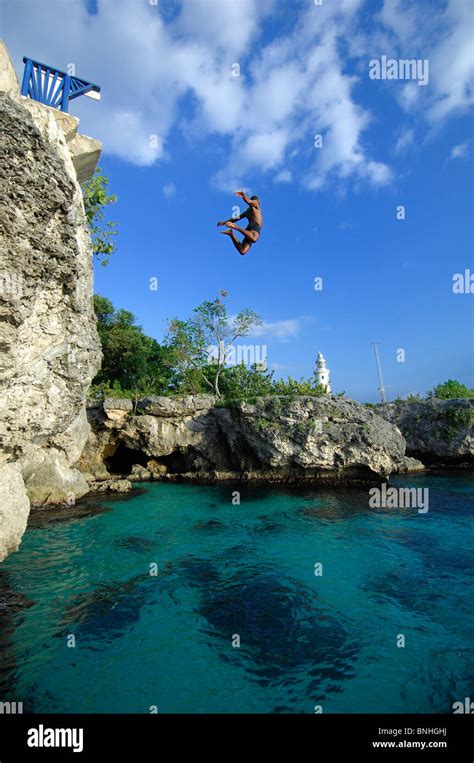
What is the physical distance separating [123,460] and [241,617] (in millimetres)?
21788

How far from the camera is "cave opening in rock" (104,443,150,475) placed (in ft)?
85.2

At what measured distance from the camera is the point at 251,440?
20.5m

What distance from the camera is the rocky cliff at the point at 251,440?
1852cm

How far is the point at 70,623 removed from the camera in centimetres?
674

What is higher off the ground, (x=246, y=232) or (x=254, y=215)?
(x=254, y=215)

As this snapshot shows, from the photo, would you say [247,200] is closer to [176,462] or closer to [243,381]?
[176,462]

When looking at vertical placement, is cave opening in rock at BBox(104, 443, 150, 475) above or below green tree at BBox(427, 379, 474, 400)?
below

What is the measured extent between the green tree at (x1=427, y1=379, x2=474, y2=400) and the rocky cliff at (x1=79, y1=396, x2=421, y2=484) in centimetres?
723

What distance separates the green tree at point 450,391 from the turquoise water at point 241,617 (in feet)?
54.0

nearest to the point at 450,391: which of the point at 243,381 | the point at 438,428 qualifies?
the point at 438,428

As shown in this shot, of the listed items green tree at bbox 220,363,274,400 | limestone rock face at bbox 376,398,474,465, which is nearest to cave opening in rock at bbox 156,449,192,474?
green tree at bbox 220,363,274,400

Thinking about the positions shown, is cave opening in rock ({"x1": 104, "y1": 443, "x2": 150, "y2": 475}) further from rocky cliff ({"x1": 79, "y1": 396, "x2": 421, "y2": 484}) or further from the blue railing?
the blue railing
